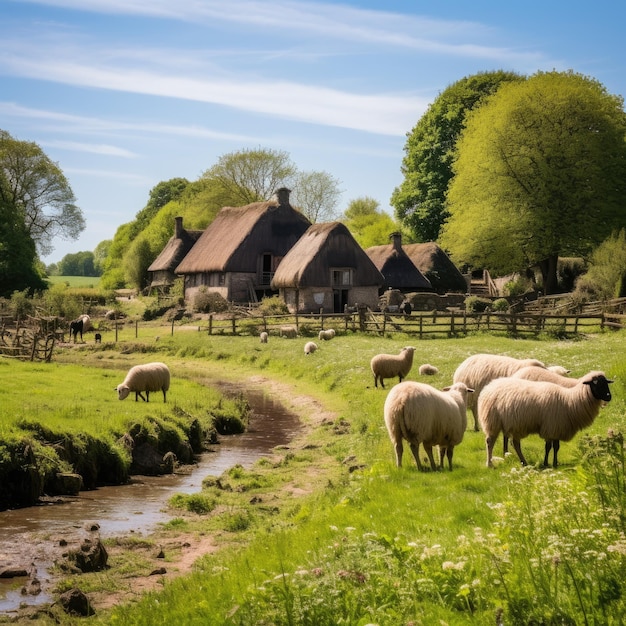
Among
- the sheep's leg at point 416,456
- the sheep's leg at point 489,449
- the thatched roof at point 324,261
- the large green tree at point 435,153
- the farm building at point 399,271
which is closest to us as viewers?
the sheep's leg at point 489,449

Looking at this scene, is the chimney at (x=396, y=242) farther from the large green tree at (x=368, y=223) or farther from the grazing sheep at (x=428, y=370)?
the grazing sheep at (x=428, y=370)

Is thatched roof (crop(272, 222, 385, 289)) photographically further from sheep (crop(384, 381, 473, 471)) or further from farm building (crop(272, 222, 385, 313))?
sheep (crop(384, 381, 473, 471))

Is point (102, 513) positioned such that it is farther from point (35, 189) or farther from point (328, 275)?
point (35, 189)

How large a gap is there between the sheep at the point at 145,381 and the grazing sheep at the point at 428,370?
8305 millimetres

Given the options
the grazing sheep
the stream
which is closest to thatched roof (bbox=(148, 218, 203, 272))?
the grazing sheep

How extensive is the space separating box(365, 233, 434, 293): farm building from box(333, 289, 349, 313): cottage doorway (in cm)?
608

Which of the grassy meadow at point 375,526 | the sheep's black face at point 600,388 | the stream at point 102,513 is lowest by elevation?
the stream at point 102,513

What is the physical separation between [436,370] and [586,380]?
41.5 ft

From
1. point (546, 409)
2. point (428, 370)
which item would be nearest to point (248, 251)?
point (428, 370)

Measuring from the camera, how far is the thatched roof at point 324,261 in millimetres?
51938

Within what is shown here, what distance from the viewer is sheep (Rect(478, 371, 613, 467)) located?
12.1 metres

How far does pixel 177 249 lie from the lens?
2840 inches

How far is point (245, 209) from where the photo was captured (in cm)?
6481

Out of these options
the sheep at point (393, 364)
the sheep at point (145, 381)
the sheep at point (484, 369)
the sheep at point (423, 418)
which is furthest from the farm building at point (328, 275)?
the sheep at point (423, 418)
